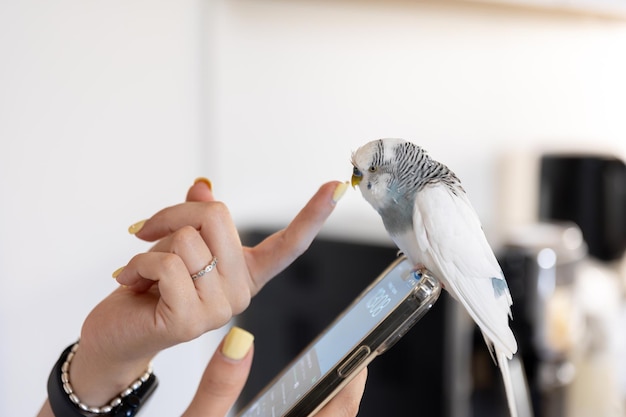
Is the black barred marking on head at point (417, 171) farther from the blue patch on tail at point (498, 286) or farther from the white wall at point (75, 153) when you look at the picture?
the white wall at point (75, 153)

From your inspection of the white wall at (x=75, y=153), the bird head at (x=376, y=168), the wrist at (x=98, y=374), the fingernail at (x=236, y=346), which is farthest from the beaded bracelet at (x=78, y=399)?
the white wall at (x=75, y=153)

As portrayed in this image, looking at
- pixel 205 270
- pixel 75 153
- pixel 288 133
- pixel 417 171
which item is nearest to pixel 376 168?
pixel 417 171

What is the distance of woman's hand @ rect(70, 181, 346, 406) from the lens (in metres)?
0.39

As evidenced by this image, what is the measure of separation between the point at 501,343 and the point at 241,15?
76 cm

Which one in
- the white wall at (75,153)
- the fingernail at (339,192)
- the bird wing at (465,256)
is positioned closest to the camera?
the bird wing at (465,256)

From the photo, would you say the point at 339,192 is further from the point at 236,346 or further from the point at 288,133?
the point at 288,133

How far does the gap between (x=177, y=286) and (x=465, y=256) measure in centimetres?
16

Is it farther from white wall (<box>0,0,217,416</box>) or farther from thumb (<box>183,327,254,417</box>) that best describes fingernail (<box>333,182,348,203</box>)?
white wall (<box>0,0,217,416</box>)

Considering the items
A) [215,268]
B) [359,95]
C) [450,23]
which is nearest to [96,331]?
[215,268]

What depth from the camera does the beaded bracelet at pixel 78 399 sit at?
1.48 feet

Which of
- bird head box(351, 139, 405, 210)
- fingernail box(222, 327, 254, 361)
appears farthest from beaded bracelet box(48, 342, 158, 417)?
bird head box(351, 139, 405, 210)

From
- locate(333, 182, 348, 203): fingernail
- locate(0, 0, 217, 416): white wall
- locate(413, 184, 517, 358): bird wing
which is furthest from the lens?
locate(0, 0, 217, 416): white wall

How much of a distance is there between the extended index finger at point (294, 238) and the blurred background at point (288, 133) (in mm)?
217

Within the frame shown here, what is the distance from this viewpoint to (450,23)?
1210 millimetres
